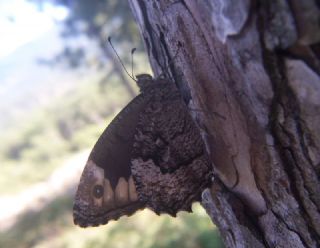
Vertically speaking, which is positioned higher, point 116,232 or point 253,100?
point 253,100

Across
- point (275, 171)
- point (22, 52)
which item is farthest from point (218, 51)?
point (22, 52)

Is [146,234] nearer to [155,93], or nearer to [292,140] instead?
[155,93]

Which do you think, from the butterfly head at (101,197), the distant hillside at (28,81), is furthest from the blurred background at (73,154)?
the distant hillside at (28,81)

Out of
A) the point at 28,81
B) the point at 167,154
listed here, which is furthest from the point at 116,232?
the point at 28,81

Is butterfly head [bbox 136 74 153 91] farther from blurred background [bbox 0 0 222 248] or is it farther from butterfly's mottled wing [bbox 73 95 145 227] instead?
blurred background [bbox 0 0 222 248]

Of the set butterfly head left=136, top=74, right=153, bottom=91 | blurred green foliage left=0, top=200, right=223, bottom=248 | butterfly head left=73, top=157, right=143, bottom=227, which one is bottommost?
blurred green foliage left=0, top=200, right=223, bottom=248

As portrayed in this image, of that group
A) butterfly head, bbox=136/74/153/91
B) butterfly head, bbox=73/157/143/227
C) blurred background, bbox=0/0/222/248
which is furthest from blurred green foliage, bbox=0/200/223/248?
butterfly head, bbox=136/74/153/91

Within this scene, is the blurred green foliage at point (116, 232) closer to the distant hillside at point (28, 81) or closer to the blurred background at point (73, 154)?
the blurred background at point (73, 154)

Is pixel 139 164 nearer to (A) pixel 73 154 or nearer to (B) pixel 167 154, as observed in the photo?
(B) pixel 167 154
